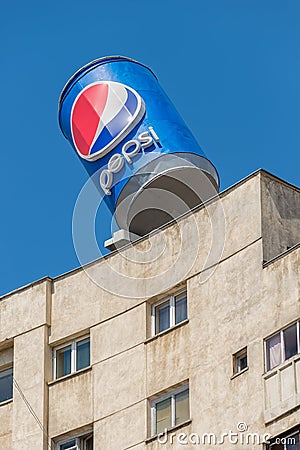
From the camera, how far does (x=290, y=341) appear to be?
36.7 m

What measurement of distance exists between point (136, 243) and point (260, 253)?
4.77 meters

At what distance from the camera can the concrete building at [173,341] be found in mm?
36969

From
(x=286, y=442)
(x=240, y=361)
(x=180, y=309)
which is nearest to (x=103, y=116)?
(x=180, y=309)

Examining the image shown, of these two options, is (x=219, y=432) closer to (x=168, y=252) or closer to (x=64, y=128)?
(x=168, y=252)

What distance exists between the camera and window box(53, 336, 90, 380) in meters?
42.2

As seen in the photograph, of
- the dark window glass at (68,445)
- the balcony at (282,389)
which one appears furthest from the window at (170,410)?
the balcony at (282,389)

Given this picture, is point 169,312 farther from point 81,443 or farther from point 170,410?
point 81,443

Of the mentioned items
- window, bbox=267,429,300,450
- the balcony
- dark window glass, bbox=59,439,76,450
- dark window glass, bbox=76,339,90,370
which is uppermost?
dark window glass, bbox=76,339,90,370

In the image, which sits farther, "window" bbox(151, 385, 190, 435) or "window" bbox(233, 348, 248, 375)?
"window" bbox(151, 385, 190, 435)

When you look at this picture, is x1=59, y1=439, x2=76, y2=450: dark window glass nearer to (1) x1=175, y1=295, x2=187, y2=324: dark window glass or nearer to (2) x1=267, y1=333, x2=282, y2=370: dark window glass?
(1) x1=175, y1=295, x2=187, y2=324: dark window glass

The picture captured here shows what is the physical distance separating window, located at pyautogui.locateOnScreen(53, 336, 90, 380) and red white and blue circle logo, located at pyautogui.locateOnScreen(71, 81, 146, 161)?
684 centimetres

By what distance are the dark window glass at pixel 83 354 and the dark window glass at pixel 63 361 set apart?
322mm

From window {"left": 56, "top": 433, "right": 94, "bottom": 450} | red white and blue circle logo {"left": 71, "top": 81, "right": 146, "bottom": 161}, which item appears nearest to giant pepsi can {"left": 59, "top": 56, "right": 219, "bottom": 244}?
red white and blue circle logo {"left": 71, "top": 81, "right": 146, "bottom": 161}

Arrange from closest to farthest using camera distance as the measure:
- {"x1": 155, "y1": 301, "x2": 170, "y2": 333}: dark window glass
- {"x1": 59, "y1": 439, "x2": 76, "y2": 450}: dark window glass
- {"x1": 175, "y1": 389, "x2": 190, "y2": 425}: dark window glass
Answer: {"x1": 175, "y1": 389, "x2": 190, "y2": 425}: dark window glass → {"x1": 155, "y1": 301, "x2": 170, "y2": 333}: dark window glass → {"x1": 59, "y1": 439, "x2": 76, "y2": 450}: dark window glass
